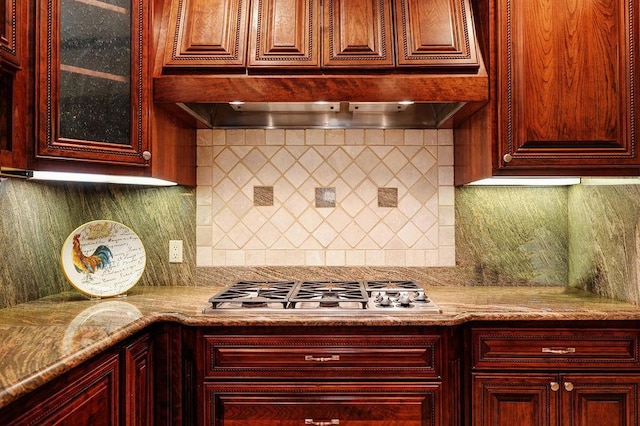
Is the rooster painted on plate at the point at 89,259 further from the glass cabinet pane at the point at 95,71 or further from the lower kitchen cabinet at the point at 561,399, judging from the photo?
the lower kitchen cabinet at the point at 561,399

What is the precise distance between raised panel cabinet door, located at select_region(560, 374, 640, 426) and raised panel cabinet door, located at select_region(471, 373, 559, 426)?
5 centimetres

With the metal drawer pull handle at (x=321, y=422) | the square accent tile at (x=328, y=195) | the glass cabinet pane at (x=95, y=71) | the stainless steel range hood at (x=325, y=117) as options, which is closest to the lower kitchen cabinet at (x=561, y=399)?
the metal drawer pull handle at (x=321, y=422)

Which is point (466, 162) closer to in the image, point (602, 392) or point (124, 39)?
point (602, 392)

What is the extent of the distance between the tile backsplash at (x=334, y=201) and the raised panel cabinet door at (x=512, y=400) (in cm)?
75

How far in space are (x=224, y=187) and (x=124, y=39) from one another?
2.74ft

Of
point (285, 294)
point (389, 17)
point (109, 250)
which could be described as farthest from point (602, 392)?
point (109, 250)

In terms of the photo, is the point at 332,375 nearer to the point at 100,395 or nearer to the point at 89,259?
the point at 100,395

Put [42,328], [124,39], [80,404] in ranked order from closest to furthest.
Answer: [80,404] < [42,328] < [124,39]

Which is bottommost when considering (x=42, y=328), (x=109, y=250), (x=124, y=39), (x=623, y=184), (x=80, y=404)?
(x=80, y=404)

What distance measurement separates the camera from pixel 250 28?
2121 mm

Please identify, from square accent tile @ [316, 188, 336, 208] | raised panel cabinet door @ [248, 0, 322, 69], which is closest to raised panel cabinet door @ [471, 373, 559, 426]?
square accent tile @ [316, 188, 336, 208]

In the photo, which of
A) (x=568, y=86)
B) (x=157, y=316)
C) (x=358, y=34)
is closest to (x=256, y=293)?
(x=157, y=316)

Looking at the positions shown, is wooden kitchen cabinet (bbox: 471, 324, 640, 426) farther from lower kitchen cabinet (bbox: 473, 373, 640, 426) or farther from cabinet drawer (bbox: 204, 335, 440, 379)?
cabinet drawer (bbox: 204, 335, 440, 379)

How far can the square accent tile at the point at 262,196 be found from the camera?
2.52 meters
